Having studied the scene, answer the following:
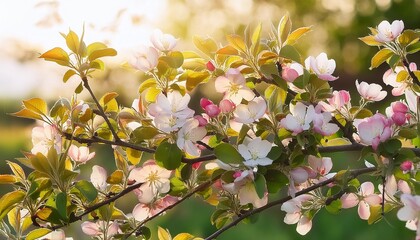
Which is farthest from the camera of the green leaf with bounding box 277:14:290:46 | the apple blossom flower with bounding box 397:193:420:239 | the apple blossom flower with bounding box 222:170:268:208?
the green leaf with bounding box 277:14:290:46

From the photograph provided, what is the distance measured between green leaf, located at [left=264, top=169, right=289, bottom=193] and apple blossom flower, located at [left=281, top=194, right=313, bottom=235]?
173 millimetres

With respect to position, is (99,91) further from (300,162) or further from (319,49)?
(300,162)

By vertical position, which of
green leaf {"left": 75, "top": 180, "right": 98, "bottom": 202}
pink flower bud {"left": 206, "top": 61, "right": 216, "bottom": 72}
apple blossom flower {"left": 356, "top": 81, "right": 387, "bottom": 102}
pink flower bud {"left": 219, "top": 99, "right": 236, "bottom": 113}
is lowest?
apple blossom flower {"left": 356, "top": 81, "right": 387, "bottom": 102}

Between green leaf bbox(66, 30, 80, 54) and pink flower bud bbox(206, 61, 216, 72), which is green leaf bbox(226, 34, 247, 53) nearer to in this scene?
pink flower bud bbox(206, 61, 216, 72)

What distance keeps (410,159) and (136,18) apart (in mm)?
1999

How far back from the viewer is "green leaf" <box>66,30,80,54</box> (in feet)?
3.45

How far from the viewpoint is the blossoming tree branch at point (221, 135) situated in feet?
3.31

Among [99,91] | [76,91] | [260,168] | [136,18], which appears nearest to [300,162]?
[260,168]

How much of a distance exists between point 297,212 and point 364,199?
0.11m

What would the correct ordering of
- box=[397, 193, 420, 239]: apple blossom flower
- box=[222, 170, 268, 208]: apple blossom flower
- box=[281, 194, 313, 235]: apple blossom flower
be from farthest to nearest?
box=[281, 194, 313, 235]: apple blossom flower
box=[222, 170, 268, 208]: apple blossom flower
box=[397, 193, 420, 239]: apple blossom flower

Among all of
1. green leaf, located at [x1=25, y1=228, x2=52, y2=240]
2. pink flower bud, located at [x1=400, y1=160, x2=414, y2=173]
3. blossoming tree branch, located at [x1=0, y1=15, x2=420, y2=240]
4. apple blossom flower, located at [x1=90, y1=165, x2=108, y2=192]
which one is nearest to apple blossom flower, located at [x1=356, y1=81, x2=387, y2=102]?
blossoming tree branch, located at [x1=0, y1=15, x2=420, y2=240]

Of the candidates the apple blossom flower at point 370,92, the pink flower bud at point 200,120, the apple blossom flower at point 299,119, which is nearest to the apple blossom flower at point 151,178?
the pink flower bud at point 200,120

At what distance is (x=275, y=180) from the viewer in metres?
1.01

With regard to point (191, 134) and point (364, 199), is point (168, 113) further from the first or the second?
point (364, 199)
